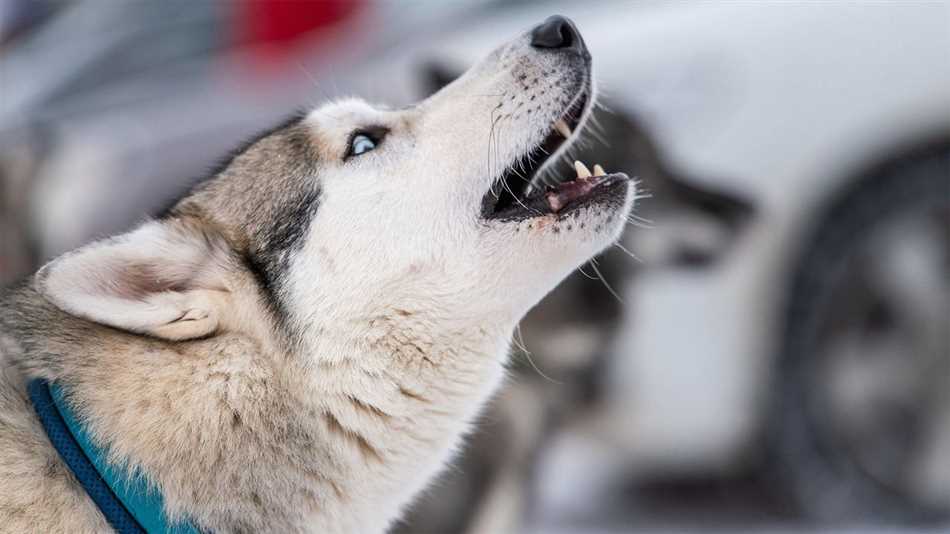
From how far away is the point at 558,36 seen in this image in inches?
112

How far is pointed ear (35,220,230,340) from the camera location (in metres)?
2.41

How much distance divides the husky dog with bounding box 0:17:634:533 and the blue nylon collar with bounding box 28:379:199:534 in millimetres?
19

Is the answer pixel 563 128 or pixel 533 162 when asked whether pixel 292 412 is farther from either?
pixel 563 128

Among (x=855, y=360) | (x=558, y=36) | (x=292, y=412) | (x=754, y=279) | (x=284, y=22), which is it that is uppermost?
(x=558, y=36)

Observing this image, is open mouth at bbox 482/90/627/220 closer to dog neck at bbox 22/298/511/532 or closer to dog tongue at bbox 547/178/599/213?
dog tongue at bbox 547/178/599/213

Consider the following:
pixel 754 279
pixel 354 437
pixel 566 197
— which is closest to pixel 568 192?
pixel 566 197

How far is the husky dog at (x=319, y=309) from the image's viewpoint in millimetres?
2486

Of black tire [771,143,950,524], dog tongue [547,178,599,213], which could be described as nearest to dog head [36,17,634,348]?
dog tongue [547,178,599,213]

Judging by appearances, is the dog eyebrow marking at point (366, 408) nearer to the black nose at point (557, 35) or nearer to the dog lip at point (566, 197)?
the dog lip at point (566, 197)

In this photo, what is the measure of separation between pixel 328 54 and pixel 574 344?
1640 millimetres

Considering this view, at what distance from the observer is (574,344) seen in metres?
4.03

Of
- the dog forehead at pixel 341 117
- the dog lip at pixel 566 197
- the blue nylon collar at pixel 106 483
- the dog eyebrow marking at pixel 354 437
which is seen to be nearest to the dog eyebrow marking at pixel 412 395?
the dog eyebrow marking at pixel 354 437

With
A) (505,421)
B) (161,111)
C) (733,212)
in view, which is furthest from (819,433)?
(161,111)

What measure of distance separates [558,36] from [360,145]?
0.50 metres
